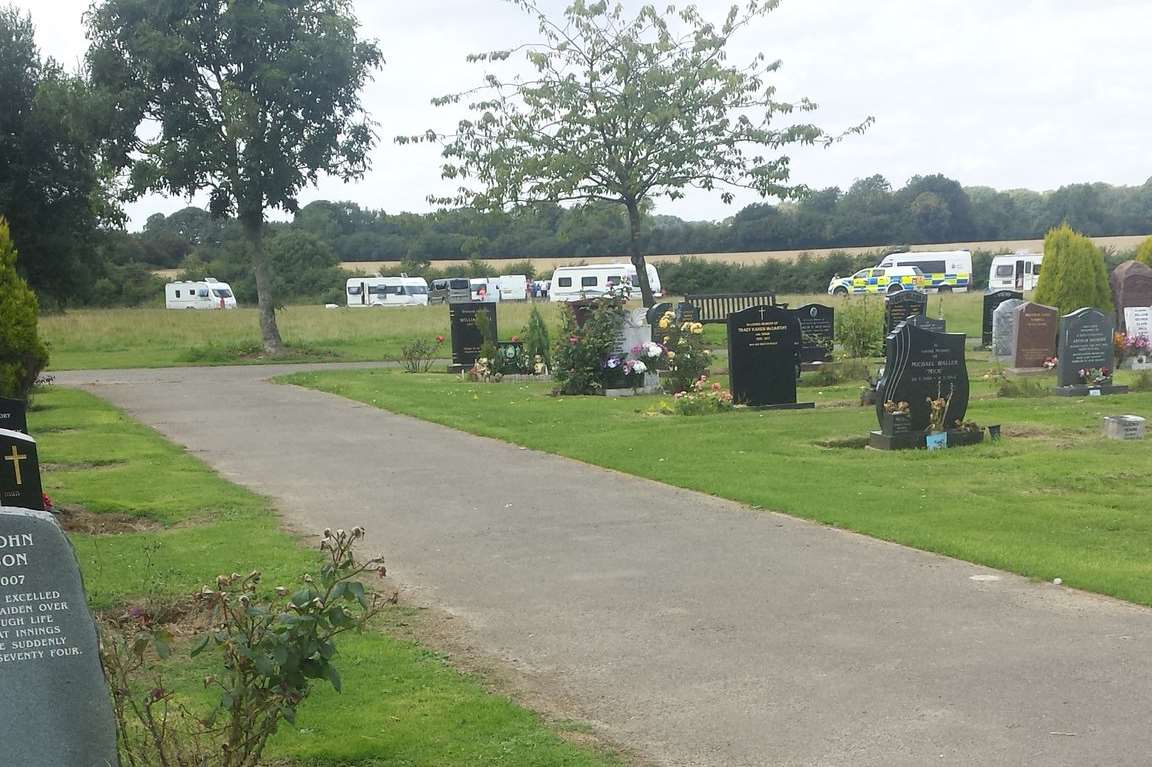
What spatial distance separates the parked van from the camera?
73.4 metres

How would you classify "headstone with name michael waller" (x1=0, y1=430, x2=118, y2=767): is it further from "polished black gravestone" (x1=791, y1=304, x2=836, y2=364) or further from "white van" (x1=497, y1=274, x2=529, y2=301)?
"white van" (x1=497, y1=274, x2=529, y2=301)

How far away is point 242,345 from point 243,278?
5168 centimetres

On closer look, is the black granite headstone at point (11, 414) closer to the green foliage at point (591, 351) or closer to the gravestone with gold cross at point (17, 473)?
the gravestone with gold cross at point (17, 473)

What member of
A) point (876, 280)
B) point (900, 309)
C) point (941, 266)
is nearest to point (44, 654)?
point (900, 309)

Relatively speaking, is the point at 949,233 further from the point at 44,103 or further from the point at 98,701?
the point at 98,701

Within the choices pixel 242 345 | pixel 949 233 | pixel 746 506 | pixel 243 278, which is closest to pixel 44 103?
pixel 242 345

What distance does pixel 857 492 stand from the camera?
10281 millimetres

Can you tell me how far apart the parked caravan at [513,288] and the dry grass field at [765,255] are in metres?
5.49

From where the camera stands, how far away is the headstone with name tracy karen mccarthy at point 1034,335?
70.4 feet

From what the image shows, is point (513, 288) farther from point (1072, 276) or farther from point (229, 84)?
point (1072, 276)

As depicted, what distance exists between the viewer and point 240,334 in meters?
39.0

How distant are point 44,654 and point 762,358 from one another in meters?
13.6

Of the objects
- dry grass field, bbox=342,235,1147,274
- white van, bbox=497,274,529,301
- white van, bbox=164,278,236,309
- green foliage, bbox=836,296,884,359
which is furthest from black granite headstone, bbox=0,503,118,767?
white van, bbox=497,274,529,301

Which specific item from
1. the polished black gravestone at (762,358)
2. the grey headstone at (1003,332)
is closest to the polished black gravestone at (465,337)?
the polished black gravestone at (762,358)
